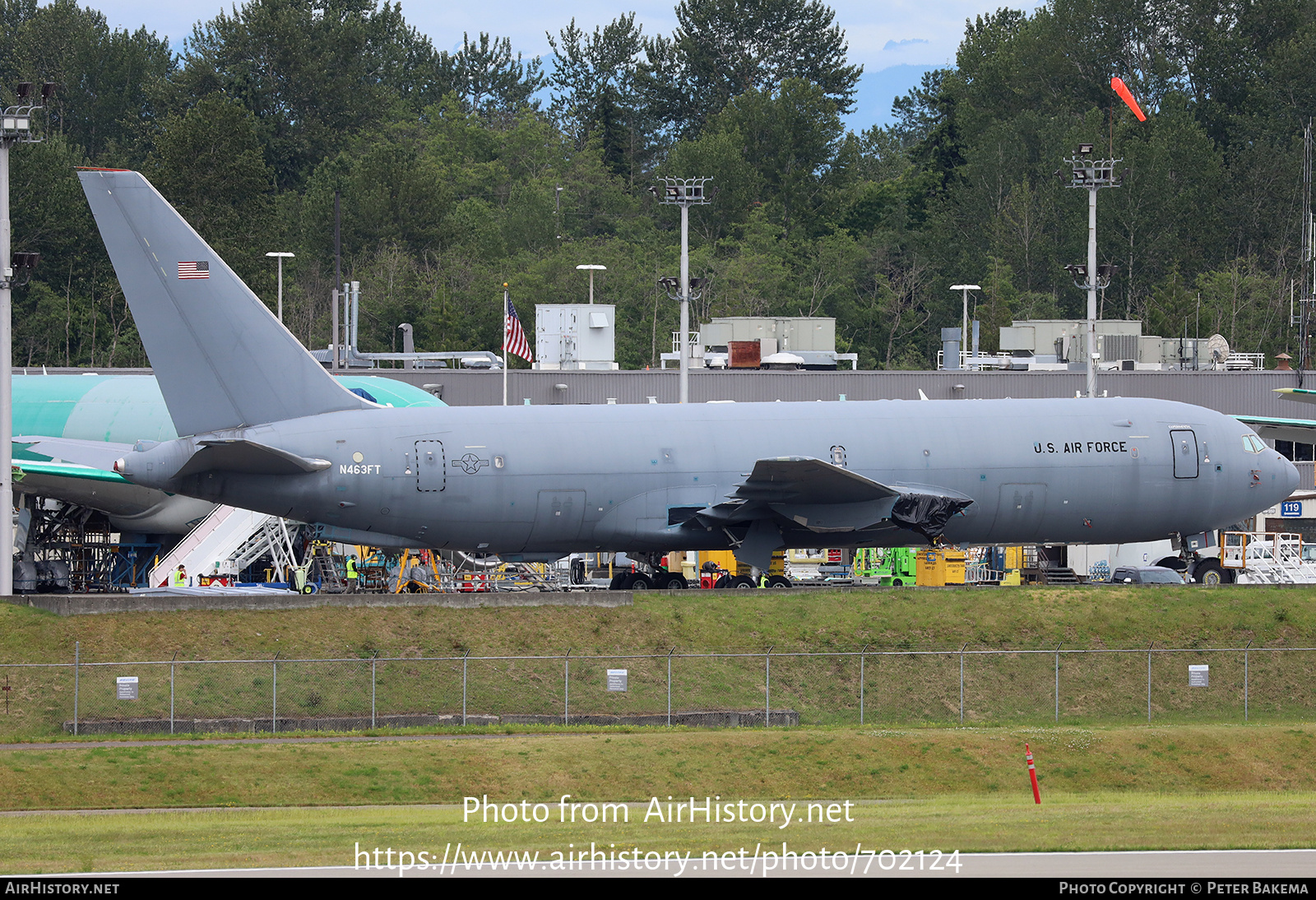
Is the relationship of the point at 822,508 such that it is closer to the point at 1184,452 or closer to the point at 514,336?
the point at 1184,452

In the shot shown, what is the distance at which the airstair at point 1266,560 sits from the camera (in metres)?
48.1

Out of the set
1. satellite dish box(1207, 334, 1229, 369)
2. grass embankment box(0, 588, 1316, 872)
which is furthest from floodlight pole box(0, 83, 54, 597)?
satellite dish box(1207, 334, 1229, 369)

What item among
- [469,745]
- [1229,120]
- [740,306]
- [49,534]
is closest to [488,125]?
[740,306]

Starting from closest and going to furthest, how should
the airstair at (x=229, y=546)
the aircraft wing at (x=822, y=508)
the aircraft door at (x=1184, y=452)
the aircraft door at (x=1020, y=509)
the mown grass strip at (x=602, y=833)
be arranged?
the mown grass strip at (x=602, y=833), the aircraft wing at (x=822, y=508), the aircraft door at (x=1020, y=509), the aircraft door at (x=1184, y=452), the airstair at (x=229, y=546)

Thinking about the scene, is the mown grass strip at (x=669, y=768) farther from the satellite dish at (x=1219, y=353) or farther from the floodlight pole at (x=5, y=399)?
the satellite dish at (x=1219, y=353)

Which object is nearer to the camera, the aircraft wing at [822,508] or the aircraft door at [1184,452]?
the aircraft wing at [822,508]

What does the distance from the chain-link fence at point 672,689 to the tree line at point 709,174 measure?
77.5 metres

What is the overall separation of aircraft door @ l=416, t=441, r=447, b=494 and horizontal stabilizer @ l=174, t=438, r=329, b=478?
7.05 feet

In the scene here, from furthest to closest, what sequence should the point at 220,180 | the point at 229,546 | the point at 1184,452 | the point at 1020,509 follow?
the point at 220,180 → the point at 229,546 → the point at 1184,452 → the point at 1020,509

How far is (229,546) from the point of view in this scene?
47.2 m

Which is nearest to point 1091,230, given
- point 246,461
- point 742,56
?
point 246,461

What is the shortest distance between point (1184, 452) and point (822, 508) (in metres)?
9.71

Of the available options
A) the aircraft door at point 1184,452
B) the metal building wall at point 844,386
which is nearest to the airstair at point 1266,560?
the aircraft door at point 1184,452

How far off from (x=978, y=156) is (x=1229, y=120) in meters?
19.8
